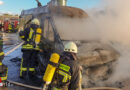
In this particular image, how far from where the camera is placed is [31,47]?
178 inches

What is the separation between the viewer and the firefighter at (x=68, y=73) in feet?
6.57

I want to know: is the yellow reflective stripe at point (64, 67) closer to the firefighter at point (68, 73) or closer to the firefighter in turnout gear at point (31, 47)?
the firefighter at point (68, 73)

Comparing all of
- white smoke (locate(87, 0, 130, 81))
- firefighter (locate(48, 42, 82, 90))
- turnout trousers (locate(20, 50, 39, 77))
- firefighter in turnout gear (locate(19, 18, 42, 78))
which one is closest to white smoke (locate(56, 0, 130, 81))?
white smoke (locate(87, 0, 130, 81))

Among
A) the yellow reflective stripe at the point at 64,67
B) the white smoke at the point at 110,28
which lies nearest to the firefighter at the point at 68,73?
the yellow reflective stripe at the point at 64,67

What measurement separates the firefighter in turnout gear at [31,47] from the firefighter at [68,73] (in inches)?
97.3

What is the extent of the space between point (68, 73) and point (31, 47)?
2762 mm

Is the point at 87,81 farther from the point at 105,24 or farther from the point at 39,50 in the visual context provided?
the point at 105,24

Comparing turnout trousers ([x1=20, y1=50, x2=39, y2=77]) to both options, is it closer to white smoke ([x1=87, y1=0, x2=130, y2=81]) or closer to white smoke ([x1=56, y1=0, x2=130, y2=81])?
white smoke ([x1=56, y1=0, x2=130, y2=81])

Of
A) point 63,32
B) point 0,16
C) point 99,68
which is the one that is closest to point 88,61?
point 99,68

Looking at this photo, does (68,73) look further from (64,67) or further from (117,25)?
(117,25)

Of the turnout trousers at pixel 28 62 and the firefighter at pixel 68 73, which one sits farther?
the turnout trousers at pixel 28 62

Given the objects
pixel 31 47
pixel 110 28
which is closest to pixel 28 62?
pixel 31 47

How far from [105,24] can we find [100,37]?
1250 millimetres

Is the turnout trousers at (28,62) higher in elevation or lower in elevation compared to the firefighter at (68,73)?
lower
